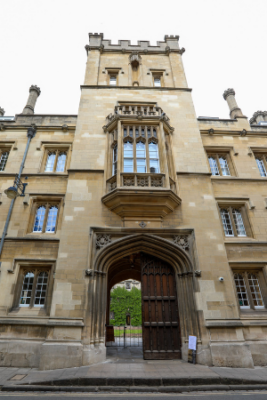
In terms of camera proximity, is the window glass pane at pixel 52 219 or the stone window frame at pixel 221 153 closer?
the window glass pane at pixel 52 219

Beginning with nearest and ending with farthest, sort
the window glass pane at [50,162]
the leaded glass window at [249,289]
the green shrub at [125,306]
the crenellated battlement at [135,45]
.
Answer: the leaded glass window at [249,289] → the window glass pane at [50,162] → the crenellated battlement at [135,45] → the green shrub at [125,306]

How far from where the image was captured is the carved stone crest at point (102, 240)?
9180 millimetres

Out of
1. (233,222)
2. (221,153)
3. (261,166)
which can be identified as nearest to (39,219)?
(233,222)

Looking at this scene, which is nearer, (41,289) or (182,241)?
(41,289)

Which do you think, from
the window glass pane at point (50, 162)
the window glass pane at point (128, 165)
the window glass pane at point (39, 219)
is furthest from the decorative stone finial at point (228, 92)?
the window glass pane at point (39, 219)

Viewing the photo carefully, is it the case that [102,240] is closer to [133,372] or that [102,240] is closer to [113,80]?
A: [133,372]

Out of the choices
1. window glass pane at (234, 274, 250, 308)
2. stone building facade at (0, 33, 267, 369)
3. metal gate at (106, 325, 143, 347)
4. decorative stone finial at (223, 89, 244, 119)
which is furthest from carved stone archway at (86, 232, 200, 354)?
decorative stone finial at (223, 89, 244, 119)

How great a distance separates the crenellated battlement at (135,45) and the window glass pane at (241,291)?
1658 cm

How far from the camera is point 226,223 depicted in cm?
1106

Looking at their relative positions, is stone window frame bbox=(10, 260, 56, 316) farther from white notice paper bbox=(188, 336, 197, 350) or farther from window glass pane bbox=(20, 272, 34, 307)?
white notice paper bbox=(188, 336, 197, 350)

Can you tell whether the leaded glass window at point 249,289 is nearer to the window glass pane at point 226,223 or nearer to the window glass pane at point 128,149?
the window glass pane at point 226,223

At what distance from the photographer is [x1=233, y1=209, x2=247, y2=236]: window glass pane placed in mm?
10846

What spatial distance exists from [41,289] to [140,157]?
7264 millimetres

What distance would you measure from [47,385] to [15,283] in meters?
4.37
